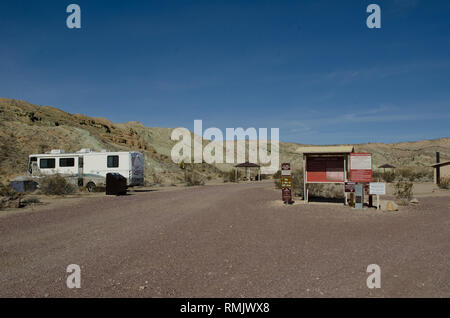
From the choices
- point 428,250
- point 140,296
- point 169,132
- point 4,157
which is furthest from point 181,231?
point 169,132

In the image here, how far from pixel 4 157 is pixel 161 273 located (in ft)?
106

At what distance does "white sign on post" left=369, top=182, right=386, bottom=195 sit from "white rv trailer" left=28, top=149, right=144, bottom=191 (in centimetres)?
1577

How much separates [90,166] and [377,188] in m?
19.0

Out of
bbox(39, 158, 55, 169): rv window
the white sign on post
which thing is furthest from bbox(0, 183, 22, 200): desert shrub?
the white sign on post

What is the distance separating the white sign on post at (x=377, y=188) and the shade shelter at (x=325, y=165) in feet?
5.80

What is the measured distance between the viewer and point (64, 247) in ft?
24.2

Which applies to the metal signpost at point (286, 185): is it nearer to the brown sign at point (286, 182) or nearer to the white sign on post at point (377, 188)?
the brown sign at point (286, 182)

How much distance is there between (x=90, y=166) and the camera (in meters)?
24.6

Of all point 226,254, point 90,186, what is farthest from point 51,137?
point 226,254

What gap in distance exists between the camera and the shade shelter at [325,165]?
1554 centimetres

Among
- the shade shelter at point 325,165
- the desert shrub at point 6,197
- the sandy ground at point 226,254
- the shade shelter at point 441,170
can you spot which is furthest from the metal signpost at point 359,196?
the shade shelter at point 441,170

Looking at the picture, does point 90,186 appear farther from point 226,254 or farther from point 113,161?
point 226,254
